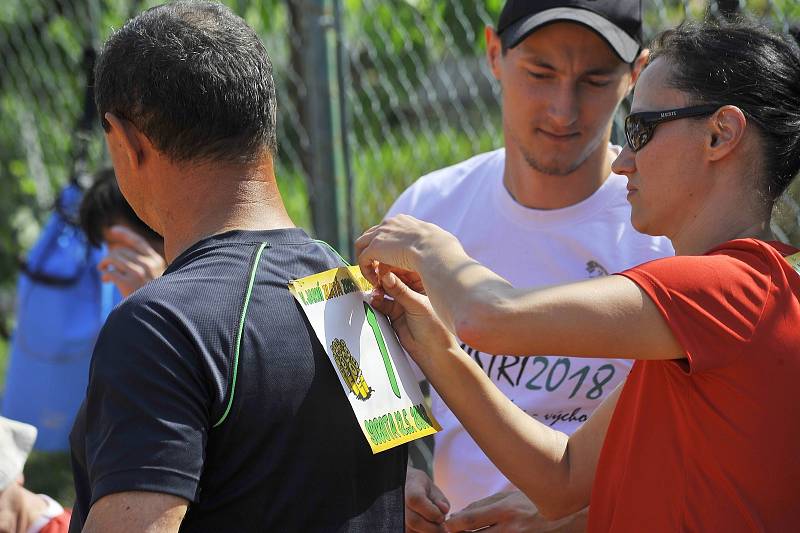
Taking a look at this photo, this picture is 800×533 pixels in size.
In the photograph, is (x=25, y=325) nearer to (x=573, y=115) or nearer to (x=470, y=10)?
(x=470, y=10)

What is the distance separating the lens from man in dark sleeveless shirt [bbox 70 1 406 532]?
1.46 m

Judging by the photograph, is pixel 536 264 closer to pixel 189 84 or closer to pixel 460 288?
pixel 460 288

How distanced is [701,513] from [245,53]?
40.9 inches

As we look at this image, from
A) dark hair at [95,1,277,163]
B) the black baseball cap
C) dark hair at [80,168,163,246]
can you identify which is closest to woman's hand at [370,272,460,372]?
dark hair at [95,1,277,163]

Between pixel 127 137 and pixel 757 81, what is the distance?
106cm

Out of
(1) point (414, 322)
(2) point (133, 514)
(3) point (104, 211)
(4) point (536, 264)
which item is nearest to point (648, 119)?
(1) point (414, 322)

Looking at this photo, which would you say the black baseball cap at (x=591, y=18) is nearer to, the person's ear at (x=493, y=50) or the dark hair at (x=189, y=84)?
the person's ear at (x=493, y=50)

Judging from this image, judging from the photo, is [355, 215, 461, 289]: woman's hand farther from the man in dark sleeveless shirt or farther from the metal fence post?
the metal fence post

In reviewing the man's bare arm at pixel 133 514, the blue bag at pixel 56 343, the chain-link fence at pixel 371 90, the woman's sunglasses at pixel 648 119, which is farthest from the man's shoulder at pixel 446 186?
the blue bag at pixel 56 343

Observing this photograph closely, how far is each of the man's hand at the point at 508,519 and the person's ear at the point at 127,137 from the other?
1.00 metres

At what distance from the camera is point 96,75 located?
5.76 feet

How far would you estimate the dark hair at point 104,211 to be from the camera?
3.42 meters

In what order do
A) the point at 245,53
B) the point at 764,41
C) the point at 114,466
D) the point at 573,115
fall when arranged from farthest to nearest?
the point at 573,115
the point at 764,41
the point at 245,53
the point at 114,466

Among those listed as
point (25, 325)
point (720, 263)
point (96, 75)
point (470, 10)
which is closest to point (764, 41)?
point (720, 263)
